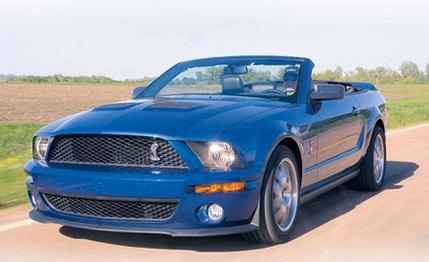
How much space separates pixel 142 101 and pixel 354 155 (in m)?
2.37

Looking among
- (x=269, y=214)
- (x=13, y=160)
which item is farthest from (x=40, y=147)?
(x=13, y=160)

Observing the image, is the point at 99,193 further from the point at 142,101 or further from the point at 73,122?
the point at 142,101

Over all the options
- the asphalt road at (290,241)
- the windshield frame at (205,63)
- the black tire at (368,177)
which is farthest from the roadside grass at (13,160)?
the black tire at (368,177)

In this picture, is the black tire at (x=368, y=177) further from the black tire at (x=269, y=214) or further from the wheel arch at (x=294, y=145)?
the black tire at (x=269, y=214)

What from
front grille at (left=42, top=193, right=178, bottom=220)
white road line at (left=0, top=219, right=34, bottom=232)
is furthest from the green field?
front grille at (left=42, top=193, right=178, bottom=220)

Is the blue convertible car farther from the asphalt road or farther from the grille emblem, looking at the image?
the asphalt road

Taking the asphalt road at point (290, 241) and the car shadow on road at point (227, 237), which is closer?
the asphalt road at point (290, 241)

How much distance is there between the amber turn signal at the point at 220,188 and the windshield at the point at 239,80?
1.53 m

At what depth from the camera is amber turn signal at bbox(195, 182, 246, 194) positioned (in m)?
4.87

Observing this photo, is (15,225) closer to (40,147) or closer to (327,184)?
(40,147)

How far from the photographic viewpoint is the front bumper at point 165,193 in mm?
4836

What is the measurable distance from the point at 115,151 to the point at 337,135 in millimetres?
2517

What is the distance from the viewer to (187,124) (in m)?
5.11

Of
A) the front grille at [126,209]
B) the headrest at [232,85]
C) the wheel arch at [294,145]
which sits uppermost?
the headrest at [232,85]
